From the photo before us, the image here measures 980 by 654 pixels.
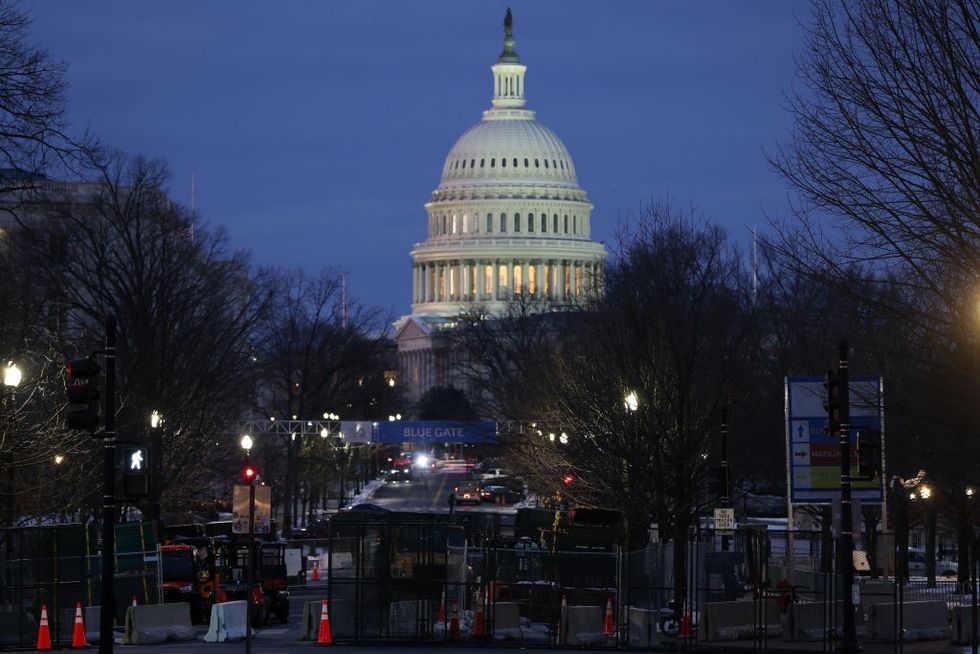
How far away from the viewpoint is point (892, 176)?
88.5ft

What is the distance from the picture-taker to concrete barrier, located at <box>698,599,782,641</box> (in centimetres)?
3975

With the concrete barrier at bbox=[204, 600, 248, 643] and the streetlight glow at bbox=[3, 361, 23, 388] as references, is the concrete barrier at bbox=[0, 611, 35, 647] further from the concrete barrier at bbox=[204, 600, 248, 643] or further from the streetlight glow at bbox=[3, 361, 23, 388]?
the streetlight glow at bbox=[3, 361, 23, 388]

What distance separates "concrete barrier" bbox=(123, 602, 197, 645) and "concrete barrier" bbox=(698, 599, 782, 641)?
9.58 metres

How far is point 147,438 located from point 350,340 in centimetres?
5576

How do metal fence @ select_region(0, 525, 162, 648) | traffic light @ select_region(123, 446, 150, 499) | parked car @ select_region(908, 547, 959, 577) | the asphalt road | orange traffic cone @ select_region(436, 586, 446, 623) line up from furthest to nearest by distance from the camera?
the asphalt road → parked car @ select_region(908, 547, 959, 577) → orange traffic cone @ select_region(436, 586, 446, 623) → metal fence @ select_region(0, 525, 162, 648) → traffic light @ select_region(123, 446, 150, 499)

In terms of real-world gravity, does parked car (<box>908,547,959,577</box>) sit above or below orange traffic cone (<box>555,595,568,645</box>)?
above

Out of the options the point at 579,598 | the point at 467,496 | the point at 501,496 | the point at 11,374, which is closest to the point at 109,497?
the point at 11,374

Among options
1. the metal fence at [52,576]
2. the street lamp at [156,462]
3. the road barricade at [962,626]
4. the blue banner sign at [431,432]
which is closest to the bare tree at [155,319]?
the street lamp at [156,462]

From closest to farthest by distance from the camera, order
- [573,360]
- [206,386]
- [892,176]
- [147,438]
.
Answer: [892,176] → [147,438] → [573,360] → [206,386]

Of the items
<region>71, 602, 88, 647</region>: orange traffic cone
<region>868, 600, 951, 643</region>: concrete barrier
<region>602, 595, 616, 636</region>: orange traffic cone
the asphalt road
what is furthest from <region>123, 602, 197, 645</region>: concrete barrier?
the asphalt road

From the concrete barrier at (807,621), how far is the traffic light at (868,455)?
8.78m

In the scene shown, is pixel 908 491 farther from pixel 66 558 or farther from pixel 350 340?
pixel 350 340

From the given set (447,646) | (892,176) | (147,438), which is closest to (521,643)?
(447,646)

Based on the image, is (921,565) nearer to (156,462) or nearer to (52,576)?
A: (156,462)
